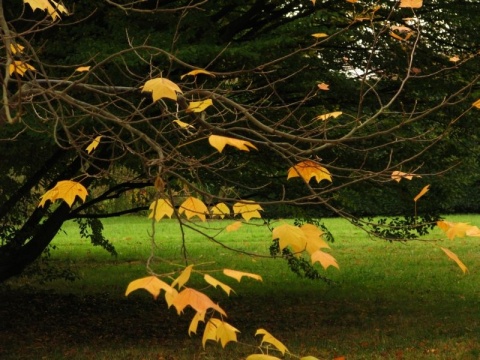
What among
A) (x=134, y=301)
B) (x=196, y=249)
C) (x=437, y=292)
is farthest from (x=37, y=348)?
(x=196, y=249)

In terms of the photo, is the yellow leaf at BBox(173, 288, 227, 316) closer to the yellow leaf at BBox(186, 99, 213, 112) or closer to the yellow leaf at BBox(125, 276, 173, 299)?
the yellow leaf at BBox(125, 276, 173, 299)

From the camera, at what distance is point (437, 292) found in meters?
14.9

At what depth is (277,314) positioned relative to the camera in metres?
12.3

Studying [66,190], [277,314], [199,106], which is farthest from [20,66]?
[277,314]

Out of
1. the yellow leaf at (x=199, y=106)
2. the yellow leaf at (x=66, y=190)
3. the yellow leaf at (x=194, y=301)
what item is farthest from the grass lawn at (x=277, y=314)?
the yellow leaf at (x=194, y=301)

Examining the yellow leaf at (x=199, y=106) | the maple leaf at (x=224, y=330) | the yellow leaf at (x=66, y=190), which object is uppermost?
the yellow leaf at (x=199, y=106)

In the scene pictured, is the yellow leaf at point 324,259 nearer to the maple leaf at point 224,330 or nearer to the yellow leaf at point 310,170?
the maple leaf at point 224,330

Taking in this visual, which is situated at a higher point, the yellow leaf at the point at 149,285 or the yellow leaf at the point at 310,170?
the yellow leaf at the point at 310,170

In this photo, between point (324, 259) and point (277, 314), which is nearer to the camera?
point (324, 259)

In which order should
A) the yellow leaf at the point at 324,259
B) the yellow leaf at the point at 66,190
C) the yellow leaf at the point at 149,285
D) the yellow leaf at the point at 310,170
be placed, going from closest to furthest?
the yellow leaf at the point at 149,285 < the yellow leaf at the point at 324,259 < the yellow leaf at the point at 66,190 < the yellow leaf at the point at 310,170

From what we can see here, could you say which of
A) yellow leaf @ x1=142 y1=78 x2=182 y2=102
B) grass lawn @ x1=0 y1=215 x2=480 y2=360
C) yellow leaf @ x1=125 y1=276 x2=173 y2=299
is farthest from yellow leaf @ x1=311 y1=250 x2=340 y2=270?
grass lawn @ x1=0 y1=215 x2=480 y2=360

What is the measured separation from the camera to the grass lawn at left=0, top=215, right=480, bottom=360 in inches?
362

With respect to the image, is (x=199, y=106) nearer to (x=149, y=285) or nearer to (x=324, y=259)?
(x=324, y=259)

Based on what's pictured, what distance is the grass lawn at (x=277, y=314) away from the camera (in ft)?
30.2
